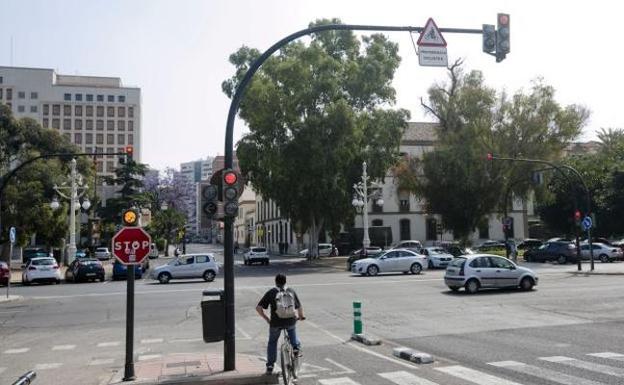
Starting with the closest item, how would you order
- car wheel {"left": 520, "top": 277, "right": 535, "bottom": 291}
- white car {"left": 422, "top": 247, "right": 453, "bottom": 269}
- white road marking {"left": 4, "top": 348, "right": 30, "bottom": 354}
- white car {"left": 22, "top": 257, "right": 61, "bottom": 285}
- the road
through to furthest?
1. the road
2. white road marking {"left": 4, "top": 348, "right": 30, "bottom": 354}
3. car wheel {"left": 520, "top": 277, "right": 535, "bottom": 291}
4. white car {"left": 22, "top": 257, "right": 61, "bottom": 285}
5. white car {"left": 422, "top": 247, "right": 453, "bottom": 269}

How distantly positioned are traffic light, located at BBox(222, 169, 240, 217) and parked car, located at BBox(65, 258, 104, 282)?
85.7 feet

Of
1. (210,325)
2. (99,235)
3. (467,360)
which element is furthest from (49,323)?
(99,235)

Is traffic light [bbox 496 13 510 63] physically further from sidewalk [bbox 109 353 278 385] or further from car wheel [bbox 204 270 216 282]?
car wheel [bbox 204 270 216 282]

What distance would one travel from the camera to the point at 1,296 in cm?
2558

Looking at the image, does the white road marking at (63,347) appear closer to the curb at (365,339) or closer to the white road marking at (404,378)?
the curb at (365,339)

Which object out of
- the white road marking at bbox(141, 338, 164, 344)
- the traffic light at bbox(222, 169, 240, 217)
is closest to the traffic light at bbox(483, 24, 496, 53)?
the traffic light at bbox(222, 169, 240, 217)

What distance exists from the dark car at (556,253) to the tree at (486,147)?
22.9 feet

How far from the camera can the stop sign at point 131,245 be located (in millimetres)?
9500

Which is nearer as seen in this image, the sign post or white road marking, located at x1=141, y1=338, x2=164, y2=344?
the sign post

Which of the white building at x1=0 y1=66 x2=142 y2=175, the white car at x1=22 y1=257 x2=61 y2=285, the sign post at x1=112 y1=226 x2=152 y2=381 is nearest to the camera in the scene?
the sign post at x1=112 y1=226 x2=152 y2=381

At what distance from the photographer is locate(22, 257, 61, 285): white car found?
32.4m

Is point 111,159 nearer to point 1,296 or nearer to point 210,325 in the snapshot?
point 1,296

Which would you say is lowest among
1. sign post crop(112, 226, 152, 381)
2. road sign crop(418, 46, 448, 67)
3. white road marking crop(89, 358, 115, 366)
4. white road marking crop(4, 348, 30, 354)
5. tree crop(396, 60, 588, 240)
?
white road marking crop(4, 348, 30, 354)

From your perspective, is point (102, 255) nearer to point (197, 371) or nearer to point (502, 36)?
point (197, 371)
